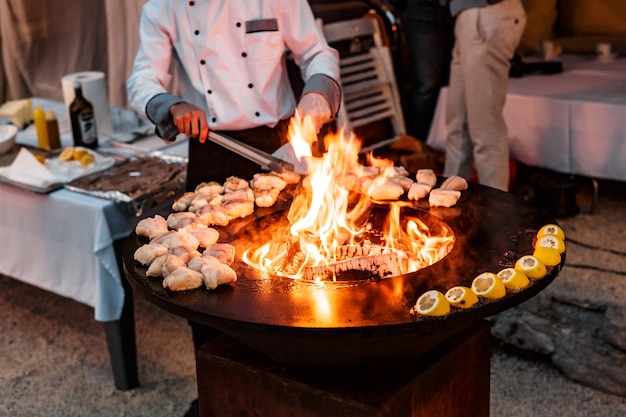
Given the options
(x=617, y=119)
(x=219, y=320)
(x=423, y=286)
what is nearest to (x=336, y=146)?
(x=423, y=286)

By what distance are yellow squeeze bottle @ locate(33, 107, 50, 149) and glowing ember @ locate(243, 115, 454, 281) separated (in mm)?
1792

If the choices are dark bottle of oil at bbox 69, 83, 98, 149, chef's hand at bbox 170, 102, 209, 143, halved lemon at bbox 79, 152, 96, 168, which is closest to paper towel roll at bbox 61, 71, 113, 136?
dark bottle of oil at bbox 69, 83, 98, 149

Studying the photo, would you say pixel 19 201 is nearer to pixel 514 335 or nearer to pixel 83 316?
pixel 83 316

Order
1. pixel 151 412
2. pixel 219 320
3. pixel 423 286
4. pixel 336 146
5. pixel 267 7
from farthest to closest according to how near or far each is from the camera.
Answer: pixel 151 412 < pixel 267 7 < pixel 336 146 < pixel 423 286 < pixel 219 320

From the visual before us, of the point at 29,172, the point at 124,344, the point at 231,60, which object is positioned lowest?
the point at 124,344

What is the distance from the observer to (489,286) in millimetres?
1825

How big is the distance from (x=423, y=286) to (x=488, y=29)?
2.63 meters

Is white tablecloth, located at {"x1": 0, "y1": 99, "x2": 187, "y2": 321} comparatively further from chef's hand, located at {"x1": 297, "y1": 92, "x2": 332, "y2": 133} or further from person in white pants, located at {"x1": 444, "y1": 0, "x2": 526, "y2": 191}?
person in white pants, located at {"x1": 444, "y1": 0, "x2": 526, "y2": 191}

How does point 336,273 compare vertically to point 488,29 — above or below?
below

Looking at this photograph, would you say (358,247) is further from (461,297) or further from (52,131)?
(52,131)

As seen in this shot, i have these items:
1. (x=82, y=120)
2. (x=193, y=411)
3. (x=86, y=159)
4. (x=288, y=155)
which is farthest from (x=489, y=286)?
(x=82, y=120)

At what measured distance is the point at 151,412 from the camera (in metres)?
3.44

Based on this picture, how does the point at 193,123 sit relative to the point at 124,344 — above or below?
above

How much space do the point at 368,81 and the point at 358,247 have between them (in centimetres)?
325
